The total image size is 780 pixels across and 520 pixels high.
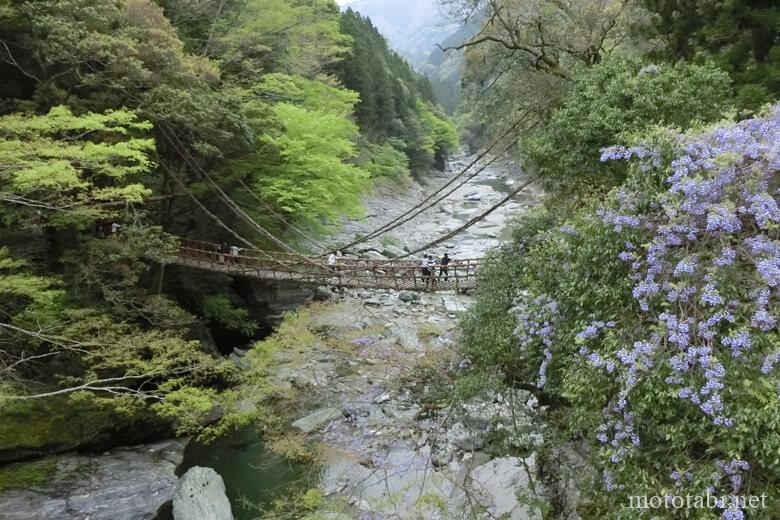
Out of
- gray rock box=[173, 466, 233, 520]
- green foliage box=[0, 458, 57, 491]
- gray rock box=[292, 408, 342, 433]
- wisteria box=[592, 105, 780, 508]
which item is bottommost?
green foliage box=[0, 458, 57, 491]

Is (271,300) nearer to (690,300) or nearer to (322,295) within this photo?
(322,295)

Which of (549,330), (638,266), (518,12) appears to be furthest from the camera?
(518,12)

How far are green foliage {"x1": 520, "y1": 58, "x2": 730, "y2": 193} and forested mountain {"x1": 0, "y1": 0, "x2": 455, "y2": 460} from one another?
17.1 feet

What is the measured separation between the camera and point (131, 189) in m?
6.87

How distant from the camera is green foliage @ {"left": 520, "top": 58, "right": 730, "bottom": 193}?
422 centimetres

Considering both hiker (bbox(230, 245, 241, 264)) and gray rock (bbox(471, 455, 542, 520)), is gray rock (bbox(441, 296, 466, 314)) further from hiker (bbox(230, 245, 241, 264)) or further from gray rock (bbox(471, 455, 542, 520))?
gray rock (bbox(471, 455, 542, 520))

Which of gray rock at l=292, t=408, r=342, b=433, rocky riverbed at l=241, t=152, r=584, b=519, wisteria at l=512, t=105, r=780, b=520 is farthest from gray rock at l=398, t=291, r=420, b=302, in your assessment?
wisteria at l=512, t=105, r=780, b=520

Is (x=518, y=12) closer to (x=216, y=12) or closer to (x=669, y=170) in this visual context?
(x=669, y=170)

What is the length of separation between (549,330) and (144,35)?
8.29m

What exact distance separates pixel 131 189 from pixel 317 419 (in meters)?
4.48

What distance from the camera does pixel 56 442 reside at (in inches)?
272

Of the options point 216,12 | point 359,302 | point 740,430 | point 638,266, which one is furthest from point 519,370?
point 216,12

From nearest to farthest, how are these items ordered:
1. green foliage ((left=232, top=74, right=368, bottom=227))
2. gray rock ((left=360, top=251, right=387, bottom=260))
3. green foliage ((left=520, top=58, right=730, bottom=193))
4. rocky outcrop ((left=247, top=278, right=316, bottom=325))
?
green foliage ((left=520, top=58, right=730, bottom=193)) < green foliage ((left=232, top=74, right=368, bottom=227)) < rocky outcrop ((left=247, top=278, right=316, bottom=325)) < gray rock ((left=360, top=251, right=387, bottom=260))

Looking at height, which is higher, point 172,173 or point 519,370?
point 172,173
